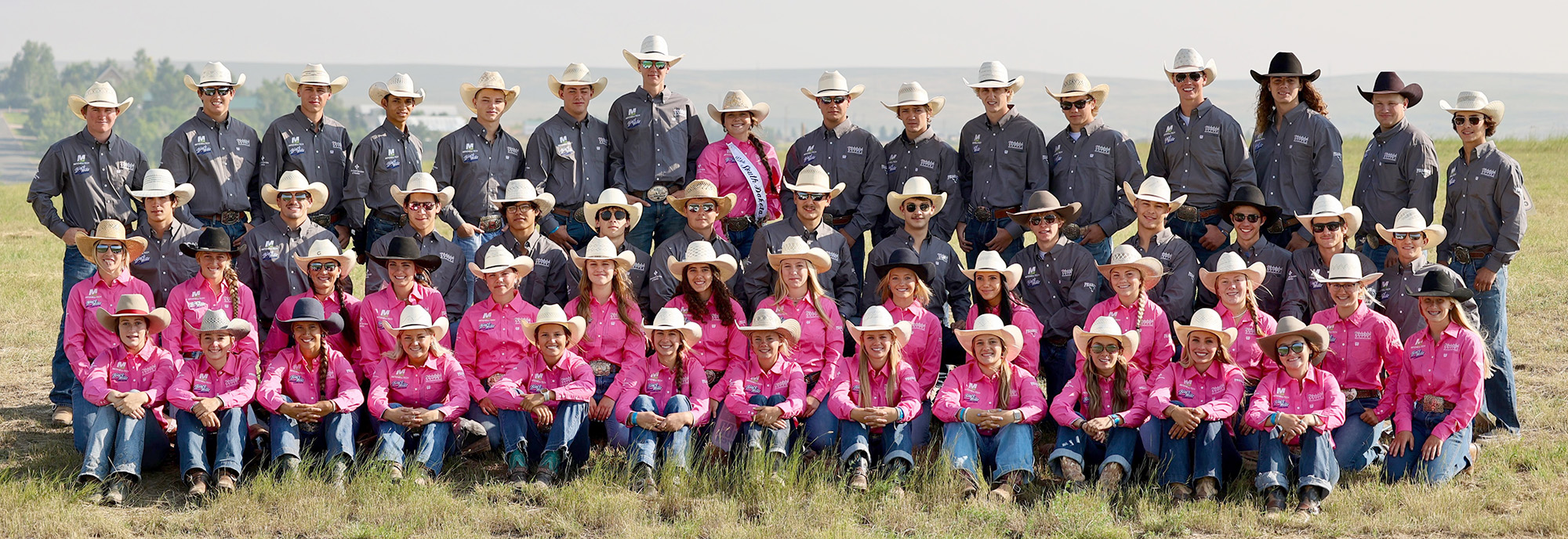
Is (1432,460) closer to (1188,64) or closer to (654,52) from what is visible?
(1188,64)

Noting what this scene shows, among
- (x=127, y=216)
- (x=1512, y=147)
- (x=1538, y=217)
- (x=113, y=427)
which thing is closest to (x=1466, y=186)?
(x=113, y=427)

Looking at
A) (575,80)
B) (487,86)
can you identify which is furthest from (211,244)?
(575,80)

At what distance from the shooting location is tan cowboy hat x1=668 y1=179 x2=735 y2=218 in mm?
10398

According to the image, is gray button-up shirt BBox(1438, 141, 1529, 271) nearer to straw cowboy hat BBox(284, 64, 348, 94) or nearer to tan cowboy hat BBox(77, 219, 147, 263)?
straw cowboy hat BBox(284, 64, 348, 94)

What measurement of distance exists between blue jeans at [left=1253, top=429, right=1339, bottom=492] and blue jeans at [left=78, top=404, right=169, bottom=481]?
7.22 metres

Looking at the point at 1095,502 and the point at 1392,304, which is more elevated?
the point at 1392,304

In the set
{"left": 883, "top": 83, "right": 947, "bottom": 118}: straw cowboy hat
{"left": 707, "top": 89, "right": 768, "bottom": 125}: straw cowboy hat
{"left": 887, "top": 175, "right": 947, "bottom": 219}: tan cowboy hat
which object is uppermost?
{"left": 883, "top": 83, "right": 947, "bottom": 118}: straw cowboy hat

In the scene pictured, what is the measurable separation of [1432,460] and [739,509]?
4.49 metres

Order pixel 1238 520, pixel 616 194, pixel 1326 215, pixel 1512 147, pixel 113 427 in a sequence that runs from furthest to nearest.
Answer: pixel 1512 147, pixel 616 194, pixel 1326 215, pixel 113 427, pixel 1238 520

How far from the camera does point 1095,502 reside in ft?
26.7

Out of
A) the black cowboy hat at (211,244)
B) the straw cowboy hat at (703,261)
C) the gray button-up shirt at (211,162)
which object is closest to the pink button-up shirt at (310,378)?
the black cowboy hat at (211,244)

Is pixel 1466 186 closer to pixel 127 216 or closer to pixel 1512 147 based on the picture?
pixel 127 216

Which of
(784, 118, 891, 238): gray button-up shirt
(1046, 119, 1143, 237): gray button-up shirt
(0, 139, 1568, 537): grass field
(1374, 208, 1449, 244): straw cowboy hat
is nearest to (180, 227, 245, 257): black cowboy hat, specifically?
(0, 139, 1568, 537): grass field

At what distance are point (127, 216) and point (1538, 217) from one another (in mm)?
21536
